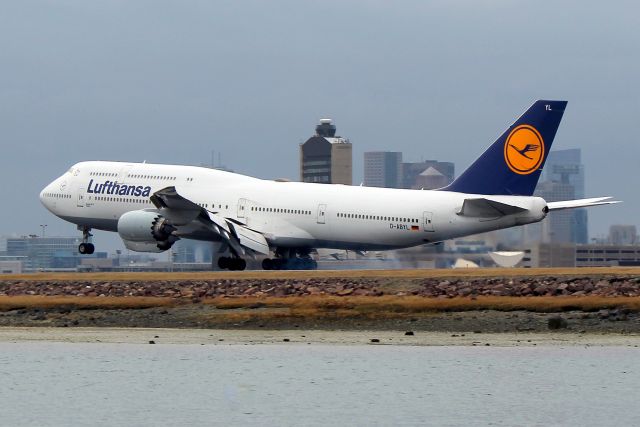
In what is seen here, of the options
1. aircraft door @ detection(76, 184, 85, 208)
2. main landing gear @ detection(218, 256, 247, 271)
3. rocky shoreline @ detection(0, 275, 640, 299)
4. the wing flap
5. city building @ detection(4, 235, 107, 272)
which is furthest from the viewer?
city building @ detection(4, 235, 107, 272)

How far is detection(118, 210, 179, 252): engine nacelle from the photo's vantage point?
71750 mm

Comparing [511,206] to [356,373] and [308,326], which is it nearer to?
[308,326]

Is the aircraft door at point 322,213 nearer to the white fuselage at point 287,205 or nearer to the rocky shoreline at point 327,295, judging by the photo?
the white fuselage at point 287,205

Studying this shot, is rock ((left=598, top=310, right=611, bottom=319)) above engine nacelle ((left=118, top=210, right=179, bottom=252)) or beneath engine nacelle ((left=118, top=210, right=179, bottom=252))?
beneath

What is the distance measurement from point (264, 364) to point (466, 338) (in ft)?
25.8

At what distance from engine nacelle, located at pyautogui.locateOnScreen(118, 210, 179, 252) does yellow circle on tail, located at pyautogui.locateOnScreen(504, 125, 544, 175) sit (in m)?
15.7

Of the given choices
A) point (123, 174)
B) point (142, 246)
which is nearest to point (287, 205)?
point (142, 246)

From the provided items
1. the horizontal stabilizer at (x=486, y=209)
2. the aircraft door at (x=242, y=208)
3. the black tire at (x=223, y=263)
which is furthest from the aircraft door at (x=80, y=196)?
the horizontal stabilizer at (x=486, y=209)

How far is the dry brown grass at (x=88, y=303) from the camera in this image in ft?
193

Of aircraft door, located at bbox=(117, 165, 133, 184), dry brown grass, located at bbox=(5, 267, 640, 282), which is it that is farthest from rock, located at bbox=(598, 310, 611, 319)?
aircraft door, located at bbox=(117, 165, 133, 184)

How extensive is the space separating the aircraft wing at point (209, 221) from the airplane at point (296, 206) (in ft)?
0.15

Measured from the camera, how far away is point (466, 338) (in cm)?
5153

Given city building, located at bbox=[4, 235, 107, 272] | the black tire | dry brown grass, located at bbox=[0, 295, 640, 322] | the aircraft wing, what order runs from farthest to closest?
city building, located at bbox=[4, 235, 107, 272]
the black tire
the aircraft wing
dry brown grass, located at bbox=[0, 295, 640, 322]

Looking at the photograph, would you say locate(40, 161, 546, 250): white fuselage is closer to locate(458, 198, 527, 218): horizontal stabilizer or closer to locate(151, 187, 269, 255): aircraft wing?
locate(458, 198, 527, 218): horizontal stabilizer
